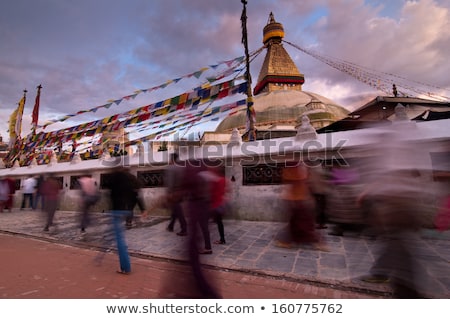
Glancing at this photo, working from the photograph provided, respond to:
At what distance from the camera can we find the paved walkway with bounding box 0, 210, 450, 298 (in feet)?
11.3

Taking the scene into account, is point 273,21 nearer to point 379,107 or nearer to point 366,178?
point 379,107

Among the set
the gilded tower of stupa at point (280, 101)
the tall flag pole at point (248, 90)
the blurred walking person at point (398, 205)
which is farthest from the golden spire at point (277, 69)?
the blurred walking person at point (398, 205)

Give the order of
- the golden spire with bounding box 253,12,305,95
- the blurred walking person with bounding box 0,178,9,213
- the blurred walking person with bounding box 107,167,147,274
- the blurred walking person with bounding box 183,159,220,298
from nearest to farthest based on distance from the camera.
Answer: the blurred walking person with bounding box 183,159,220,298, the blurred walking person with bounding box 107,167,147,274, the blurred walking person with bounding box 0,178,9,213, the golden spire with bounding box 253,12,305,95

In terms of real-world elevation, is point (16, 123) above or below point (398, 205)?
above

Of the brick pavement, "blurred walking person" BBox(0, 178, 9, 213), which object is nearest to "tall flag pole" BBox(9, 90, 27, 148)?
"blurred walking person" BBox(0, 178, 9, 213)

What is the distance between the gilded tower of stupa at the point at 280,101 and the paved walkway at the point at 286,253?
1368 centimetres

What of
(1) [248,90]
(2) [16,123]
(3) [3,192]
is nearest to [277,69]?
(1) [248,90]

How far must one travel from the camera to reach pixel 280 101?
27.8m

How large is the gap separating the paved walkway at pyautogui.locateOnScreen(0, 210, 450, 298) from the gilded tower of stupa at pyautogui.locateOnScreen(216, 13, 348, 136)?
1368 cm

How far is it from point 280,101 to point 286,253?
82.2 feet

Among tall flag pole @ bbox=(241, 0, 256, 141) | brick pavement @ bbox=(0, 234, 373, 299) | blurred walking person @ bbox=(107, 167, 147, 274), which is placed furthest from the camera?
tall flag pole @ bbox=(241, 0, 256, 141)

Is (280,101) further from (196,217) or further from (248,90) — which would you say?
(196,217)

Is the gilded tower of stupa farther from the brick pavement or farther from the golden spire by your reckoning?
the brick pavement

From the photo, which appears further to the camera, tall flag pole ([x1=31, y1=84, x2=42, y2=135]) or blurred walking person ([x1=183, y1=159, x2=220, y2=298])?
tall flag pole ([x1=31, y1=84, x2=42, y2=135])
